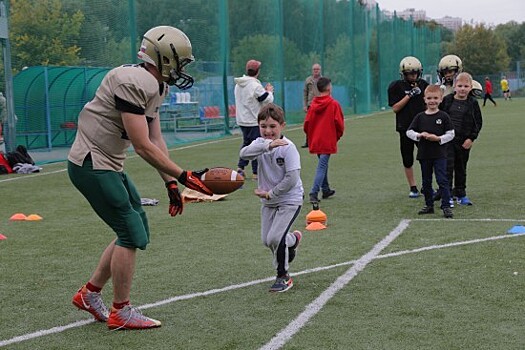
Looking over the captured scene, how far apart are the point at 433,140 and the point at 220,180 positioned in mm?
4858

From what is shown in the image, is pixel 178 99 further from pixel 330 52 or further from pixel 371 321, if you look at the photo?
pixel 371 321

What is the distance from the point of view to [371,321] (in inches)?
217

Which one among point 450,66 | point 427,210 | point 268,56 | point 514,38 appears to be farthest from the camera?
point 514,38

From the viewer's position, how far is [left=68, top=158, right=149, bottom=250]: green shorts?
5297mm

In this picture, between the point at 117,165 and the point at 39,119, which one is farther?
the point at 39,119

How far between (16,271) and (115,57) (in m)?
14.5

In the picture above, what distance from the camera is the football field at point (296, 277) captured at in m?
5.27

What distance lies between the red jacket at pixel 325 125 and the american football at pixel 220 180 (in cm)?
600

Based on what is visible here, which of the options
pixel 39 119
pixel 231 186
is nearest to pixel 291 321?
pixel 231 186

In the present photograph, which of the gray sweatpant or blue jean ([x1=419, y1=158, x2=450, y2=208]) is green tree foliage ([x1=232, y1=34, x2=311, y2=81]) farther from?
the gray sweatpant

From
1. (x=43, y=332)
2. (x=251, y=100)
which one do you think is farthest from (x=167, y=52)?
(x=251, y=100)

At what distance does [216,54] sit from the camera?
2692cm

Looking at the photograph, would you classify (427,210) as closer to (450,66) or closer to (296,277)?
(450,66)

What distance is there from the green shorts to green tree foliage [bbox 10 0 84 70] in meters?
13.7
